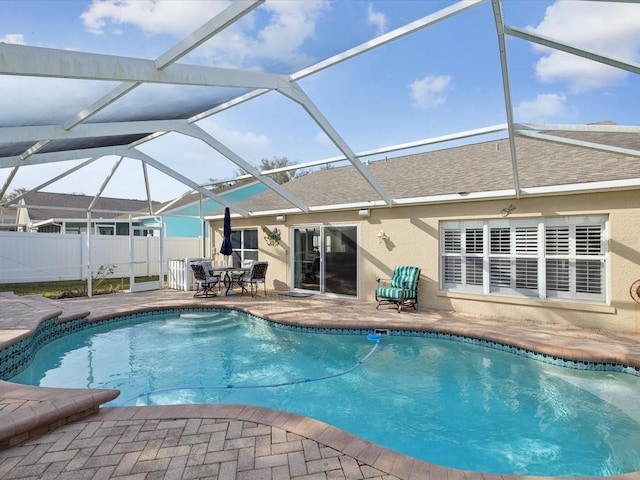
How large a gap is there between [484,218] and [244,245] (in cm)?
958

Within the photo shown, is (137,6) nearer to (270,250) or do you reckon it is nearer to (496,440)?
(496,440)

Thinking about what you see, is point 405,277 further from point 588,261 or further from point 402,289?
point 588,261

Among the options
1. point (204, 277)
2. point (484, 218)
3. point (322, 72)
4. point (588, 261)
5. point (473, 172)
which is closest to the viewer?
point (322, 72)

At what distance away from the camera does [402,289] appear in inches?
382

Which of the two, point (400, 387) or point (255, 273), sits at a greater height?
point (255, 273)

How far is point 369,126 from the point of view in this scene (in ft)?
30.9

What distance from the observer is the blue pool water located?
4.18 m

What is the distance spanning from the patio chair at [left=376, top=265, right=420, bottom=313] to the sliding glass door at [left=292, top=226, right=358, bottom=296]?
1.61 metres

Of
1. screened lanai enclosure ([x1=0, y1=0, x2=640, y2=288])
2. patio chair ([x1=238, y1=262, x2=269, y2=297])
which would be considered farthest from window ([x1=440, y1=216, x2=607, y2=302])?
patio chair ([x1=238, y1=262, x2=269, y2=297])

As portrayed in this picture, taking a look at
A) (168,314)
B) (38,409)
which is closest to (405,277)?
(168,314)

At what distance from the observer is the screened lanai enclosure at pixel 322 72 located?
4406mm

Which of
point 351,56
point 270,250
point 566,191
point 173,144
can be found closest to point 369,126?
point 351,56

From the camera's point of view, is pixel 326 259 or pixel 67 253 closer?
pixel 326 259

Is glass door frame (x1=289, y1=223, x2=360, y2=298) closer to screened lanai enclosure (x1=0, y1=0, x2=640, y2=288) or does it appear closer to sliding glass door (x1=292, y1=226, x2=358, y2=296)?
sliding glass door (x1=292, y1=226, x2=358, y2=296)
